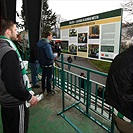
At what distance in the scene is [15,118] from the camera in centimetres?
120

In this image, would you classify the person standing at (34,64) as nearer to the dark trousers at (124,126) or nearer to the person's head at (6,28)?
the person's head at (6,28)

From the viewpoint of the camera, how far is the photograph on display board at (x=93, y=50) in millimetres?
1758

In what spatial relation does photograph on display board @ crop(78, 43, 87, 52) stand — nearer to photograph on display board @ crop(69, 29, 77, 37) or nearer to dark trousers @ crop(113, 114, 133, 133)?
photograph on display board @ crop(69, 29, 77, 37)

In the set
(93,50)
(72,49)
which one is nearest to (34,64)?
(72,49)

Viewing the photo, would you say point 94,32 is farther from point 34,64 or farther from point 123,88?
point 34,64

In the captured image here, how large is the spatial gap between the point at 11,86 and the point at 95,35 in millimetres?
1220

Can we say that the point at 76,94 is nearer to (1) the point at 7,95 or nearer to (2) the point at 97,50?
(2) the point at 97,50

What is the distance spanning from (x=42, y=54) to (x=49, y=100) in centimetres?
105

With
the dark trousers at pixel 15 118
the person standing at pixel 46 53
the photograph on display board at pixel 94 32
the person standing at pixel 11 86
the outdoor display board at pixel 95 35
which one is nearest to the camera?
the person standing at pixel 11 86

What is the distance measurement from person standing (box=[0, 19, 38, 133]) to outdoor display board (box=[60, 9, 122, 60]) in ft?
3.29

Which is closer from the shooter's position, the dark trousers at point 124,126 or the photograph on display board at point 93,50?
the dark trousers at point 124,126

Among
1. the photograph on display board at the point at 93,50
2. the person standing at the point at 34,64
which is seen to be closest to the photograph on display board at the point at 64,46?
the photograph on display board at the point at 93,50

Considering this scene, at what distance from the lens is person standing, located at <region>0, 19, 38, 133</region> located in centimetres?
107

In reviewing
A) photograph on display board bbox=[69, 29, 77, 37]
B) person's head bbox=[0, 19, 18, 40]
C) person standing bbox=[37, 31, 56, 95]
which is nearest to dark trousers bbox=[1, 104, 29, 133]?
person's head bbox=[0, 19, 18, 40]
